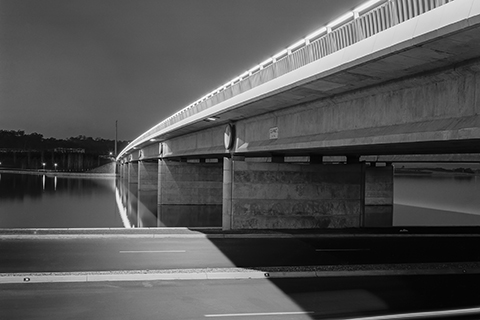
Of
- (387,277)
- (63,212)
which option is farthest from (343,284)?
(63,212)

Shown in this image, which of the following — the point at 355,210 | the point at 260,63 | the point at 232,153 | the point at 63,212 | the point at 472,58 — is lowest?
the point at 63,212

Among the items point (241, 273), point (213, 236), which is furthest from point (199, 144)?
point (241, 273)

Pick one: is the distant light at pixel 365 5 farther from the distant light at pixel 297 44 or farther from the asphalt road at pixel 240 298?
the asphalt road at pixel 240 298

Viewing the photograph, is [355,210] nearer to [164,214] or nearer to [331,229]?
[331,229]

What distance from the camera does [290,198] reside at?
23.0 meters

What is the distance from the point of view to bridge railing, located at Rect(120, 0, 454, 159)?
8.66m

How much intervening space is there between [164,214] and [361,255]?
27.0 meters

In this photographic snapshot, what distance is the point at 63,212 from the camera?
1778 inches

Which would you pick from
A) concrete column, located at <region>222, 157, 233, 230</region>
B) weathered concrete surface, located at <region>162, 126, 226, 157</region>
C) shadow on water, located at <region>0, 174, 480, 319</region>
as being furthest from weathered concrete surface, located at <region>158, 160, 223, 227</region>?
shadow on water, located at <region>0, 174, 480, 319</region>

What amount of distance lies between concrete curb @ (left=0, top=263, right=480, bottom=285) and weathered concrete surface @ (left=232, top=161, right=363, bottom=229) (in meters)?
8.90

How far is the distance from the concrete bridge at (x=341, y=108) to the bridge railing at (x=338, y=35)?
31 mm

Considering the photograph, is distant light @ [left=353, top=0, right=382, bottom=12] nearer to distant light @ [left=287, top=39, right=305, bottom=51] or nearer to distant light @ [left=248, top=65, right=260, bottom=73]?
distant light @ [left=287, top=39, right=305, bottom=51]

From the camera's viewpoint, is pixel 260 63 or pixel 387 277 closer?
pixel 387 277

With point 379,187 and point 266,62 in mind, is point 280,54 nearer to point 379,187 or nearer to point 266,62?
point 266,62
